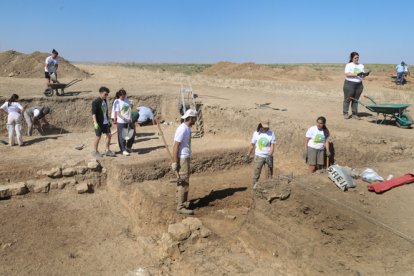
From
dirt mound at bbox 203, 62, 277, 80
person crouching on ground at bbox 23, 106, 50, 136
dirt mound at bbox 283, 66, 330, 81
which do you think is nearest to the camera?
person crouching on ground at bbox 23, 106, 50, 136

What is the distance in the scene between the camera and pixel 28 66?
2288 centimetres

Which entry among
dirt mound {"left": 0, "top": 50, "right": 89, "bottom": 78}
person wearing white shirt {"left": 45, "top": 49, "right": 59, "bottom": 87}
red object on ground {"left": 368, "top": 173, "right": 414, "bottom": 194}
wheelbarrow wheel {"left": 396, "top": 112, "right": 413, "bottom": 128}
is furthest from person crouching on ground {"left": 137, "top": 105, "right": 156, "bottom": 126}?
dirt mound {"left": 0, "top": 50, "right": 89, "bottom": 78}

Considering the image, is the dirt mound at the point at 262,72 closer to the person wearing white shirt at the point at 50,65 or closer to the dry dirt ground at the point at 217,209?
the dry dirt ground at the point at 217,209

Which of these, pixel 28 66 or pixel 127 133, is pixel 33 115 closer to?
pixel 127 133

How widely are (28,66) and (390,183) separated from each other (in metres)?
22.3

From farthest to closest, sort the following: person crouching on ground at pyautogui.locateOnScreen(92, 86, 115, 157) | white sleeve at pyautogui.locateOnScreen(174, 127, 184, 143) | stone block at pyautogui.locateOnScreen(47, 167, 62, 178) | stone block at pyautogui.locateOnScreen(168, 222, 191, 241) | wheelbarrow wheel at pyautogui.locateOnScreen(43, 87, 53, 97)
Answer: wheelbarrow wheel at pyautogui.locateOnScreen(43, 87, 53, 97) < person crouching on ground at pyautogui.locateOnScreen(92, 86, 115, 157) < stone block at pyautogui.locateOnScreen(47, 167, 62, 178) < white sleeve at pyautogui.locateOnScreen(174, 127, 184, 143) < stone block at pyautogui.locateOnScreen(168, 222, 191, 241)

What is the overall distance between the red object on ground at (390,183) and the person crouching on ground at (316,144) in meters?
1.86

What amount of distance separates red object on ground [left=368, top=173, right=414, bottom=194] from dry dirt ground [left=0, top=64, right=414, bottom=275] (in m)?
0.10

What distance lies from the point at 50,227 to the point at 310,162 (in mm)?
5039

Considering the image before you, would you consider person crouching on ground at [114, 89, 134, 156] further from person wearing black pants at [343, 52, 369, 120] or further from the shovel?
person wearing black pants at [343, 52, 369, 120]

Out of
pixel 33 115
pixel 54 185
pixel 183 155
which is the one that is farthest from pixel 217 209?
pixel 33 115

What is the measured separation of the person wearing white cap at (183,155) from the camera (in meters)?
6.39

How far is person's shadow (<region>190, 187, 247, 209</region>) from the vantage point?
7.77 m

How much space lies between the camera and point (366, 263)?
4613 millimetres
